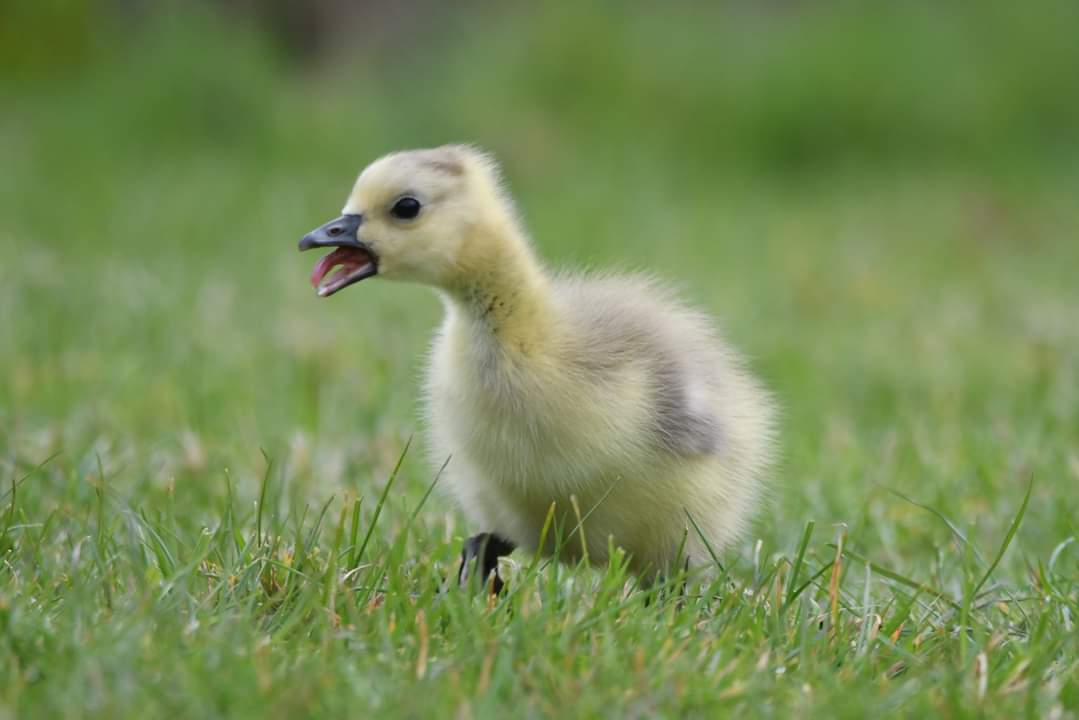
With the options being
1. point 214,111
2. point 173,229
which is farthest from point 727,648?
point 214,111

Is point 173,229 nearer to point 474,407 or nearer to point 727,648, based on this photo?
point 474,407

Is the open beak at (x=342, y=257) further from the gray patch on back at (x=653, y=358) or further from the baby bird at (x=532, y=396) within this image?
the gray patch on back at (x=653, y=358)

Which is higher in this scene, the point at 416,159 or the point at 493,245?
the point at 416,159

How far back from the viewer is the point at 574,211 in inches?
315

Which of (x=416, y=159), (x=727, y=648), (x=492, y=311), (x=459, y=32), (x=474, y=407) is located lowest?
(x=727, y=648)

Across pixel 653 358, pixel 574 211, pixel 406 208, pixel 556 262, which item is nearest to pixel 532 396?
pixel 653 358

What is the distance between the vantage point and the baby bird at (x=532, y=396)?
8.45 ft

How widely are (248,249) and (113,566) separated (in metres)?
4.77

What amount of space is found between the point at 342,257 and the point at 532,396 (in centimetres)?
44

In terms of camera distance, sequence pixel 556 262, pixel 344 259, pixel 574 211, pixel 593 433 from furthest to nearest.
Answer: pixel 574 211 → pixel 556 262 → pixel 344 259 → pixel 593 433

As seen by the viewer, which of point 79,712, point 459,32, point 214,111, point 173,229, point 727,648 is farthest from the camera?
point 459,32

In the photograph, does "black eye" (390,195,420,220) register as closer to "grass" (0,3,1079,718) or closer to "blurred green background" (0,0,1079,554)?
"grass" (0,3,1079,718)

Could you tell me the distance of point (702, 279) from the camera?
6828mm

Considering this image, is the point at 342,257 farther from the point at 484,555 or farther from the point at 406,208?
the point at 484,555
